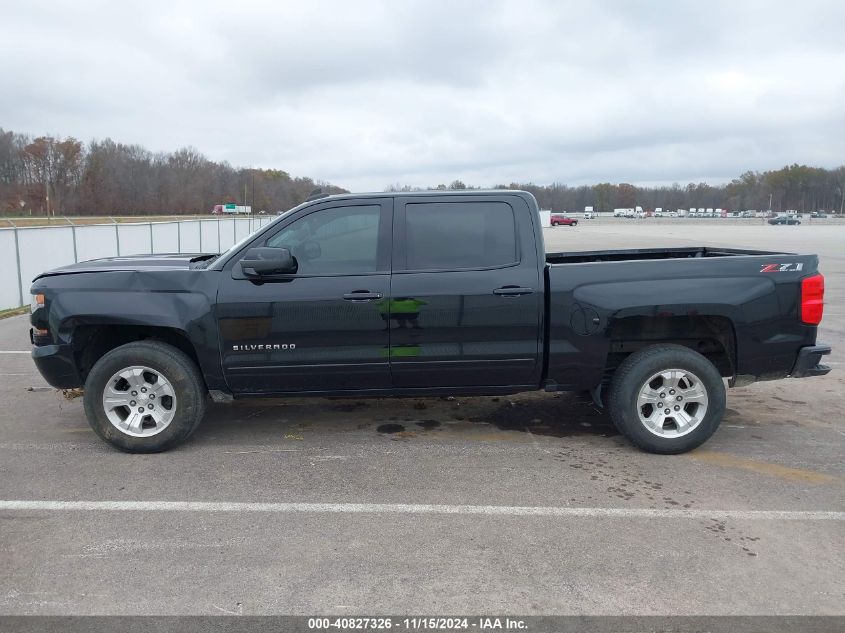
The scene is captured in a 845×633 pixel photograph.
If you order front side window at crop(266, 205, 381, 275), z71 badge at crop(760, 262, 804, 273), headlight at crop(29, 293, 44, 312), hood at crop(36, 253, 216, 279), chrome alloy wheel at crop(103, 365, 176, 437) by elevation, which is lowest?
chrome alloy wheel at crop(103, 365, 176, 437)

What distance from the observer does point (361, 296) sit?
4.70m

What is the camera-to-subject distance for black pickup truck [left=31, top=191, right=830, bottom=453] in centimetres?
473

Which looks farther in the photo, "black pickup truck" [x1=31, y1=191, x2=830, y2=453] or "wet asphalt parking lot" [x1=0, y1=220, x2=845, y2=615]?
"black pickup truck" [x1=31, y1=191, x2=830, y2=453]

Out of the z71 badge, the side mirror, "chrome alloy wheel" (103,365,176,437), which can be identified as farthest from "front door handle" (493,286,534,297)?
"chrome alloy wheel" (103,365,176,437)

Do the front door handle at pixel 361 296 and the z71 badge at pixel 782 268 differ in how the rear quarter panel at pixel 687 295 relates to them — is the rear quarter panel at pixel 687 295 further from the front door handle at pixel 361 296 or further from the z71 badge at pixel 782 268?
the front door handle at pixel 361 296

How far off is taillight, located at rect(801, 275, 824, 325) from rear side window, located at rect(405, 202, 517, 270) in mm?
2096

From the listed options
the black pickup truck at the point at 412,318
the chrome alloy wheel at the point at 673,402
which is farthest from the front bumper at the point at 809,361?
the chrome alloy wheel at the point at 673,402

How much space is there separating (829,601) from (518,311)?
8.15ft

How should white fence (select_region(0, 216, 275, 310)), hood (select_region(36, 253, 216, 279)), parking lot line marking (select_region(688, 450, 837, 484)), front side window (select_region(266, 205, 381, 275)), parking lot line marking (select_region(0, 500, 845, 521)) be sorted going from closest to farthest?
1. parking lot line marking (select_region(0, 500, 845, 521))
2. parking lot line marking (select_region(688, 450, 837, 484))
3. front side window (select_region(266, 205, 381, 275))
4. hood (select_region(36, 253, 216, 279))
5. white fence (select_region(0, 216, 275, 310))

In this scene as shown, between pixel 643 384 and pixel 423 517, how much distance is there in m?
1.99

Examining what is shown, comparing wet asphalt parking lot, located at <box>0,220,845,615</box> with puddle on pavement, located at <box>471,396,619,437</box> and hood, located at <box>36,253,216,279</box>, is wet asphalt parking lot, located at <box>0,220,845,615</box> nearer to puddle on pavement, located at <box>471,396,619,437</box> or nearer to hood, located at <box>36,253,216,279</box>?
puddle on pavement, located at <box>471,396,619,437</box>

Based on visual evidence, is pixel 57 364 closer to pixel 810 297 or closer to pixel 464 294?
pixel 464 294

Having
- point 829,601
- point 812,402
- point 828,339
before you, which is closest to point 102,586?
point 829,601

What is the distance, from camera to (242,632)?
2809 mm
